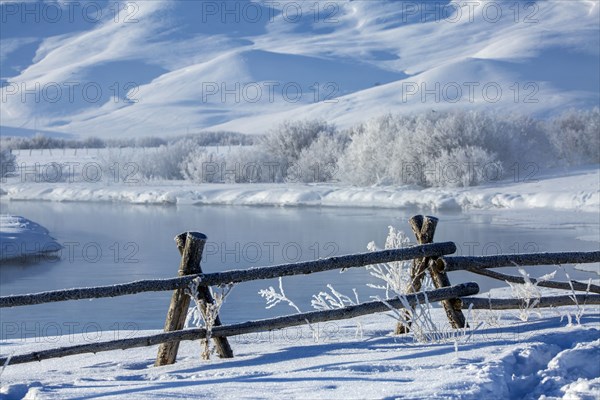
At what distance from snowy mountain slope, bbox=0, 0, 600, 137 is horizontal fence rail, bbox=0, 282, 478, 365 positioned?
46236 mm

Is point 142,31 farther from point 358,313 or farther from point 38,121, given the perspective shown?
point 358,313

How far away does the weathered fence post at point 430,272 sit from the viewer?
638 centimetres

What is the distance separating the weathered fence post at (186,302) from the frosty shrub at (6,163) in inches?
1132

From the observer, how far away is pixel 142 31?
169m

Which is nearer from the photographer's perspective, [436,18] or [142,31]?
[436,18]

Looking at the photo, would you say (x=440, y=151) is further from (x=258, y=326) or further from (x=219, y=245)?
(x=258, y=326)

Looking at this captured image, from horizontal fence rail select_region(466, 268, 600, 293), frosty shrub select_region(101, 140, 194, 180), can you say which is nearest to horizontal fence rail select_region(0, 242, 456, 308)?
horizontal fence rail select_region(466, 268, 600, 293)

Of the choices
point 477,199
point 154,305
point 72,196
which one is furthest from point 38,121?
point 154,305

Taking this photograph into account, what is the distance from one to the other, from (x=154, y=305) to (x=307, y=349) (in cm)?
549

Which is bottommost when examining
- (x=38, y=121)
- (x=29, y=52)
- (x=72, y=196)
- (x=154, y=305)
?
(x=154, y=305)

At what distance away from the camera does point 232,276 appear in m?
6.01

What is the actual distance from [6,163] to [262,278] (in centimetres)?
3037

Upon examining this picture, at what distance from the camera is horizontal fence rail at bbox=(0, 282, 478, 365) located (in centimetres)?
585

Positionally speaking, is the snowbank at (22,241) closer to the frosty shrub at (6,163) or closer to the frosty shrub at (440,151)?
the frosty shrub at (440,151)
